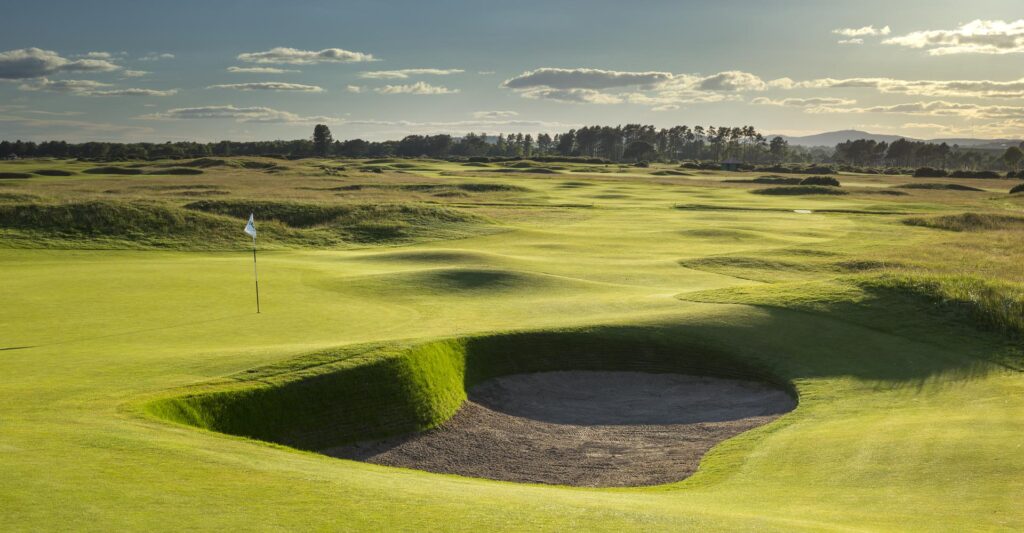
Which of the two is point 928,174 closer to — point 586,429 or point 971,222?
point 971,222

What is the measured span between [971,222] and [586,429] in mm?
56252

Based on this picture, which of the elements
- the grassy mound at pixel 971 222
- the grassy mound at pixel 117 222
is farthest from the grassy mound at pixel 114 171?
the grassy mound at pixel 971 222

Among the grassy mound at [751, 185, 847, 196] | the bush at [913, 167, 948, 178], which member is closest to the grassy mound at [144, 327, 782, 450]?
the grassy mound at [751, 185, 847, 196]

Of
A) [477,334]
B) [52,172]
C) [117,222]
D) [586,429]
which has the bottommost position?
[586,429]

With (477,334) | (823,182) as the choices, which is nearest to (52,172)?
(823,182)

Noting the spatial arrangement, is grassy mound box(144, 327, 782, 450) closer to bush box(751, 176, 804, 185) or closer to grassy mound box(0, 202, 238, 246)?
grassy mound box(0, 202, 238, 246)

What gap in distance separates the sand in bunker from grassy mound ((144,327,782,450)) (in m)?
0.41

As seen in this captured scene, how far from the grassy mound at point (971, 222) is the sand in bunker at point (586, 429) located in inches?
1958

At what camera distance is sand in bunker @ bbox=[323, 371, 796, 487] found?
17000 mm

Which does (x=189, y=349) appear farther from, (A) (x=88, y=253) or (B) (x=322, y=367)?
(A) (x=88, y=253)

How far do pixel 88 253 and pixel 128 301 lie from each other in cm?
2162

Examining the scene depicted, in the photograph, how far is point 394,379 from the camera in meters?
19.2

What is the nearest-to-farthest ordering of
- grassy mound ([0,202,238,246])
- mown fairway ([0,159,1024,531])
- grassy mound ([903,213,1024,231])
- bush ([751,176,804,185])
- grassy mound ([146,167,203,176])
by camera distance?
mown fairway ([0,159,1024,531]) → grassy mound ([0,202,238,246]) → grassy mound ([903,213,1024,231]) → grassy mound ([146,167,203,176]) → bush ([751,176,804,185])

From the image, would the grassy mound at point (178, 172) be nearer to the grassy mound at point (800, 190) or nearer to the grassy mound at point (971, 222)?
the grassy mound at point (800, 190)
